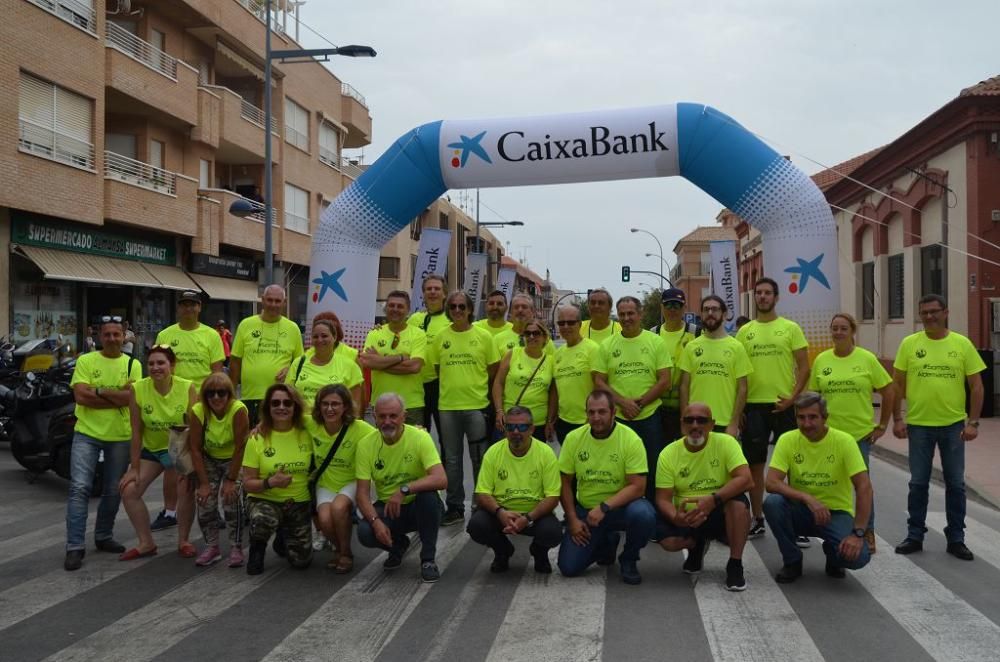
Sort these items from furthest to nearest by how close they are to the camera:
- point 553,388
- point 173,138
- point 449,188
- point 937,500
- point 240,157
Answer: point 240,157 → point 173,138 → point 449,188 → point 937,500 → point 553,388

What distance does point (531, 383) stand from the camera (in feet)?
24.6

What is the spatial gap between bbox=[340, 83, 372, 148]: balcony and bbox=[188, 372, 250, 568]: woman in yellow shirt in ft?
102

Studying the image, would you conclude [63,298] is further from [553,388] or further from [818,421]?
[818,421]

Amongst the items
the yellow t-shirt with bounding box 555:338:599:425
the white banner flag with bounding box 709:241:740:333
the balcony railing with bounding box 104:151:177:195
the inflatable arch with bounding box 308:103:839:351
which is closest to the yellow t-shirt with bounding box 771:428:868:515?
the yellow t-shirt with bounding box 555:338:599:425

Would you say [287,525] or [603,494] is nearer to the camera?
[603,494]

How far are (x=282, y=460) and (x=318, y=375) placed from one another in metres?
0.98

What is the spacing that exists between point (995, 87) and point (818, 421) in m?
15.4

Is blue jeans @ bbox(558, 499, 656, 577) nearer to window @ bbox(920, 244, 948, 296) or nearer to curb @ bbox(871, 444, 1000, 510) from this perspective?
curb @ bbox(871, 444, 1000, 510)

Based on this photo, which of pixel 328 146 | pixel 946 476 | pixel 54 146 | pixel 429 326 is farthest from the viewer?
pixel 328 146

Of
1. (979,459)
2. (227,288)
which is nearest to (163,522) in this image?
(979,459)

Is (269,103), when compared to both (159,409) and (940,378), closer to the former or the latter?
(159,409)

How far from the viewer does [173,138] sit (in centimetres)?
2439

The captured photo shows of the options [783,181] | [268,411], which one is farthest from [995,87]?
[268,411]

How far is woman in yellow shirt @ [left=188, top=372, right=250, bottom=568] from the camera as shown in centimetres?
652
